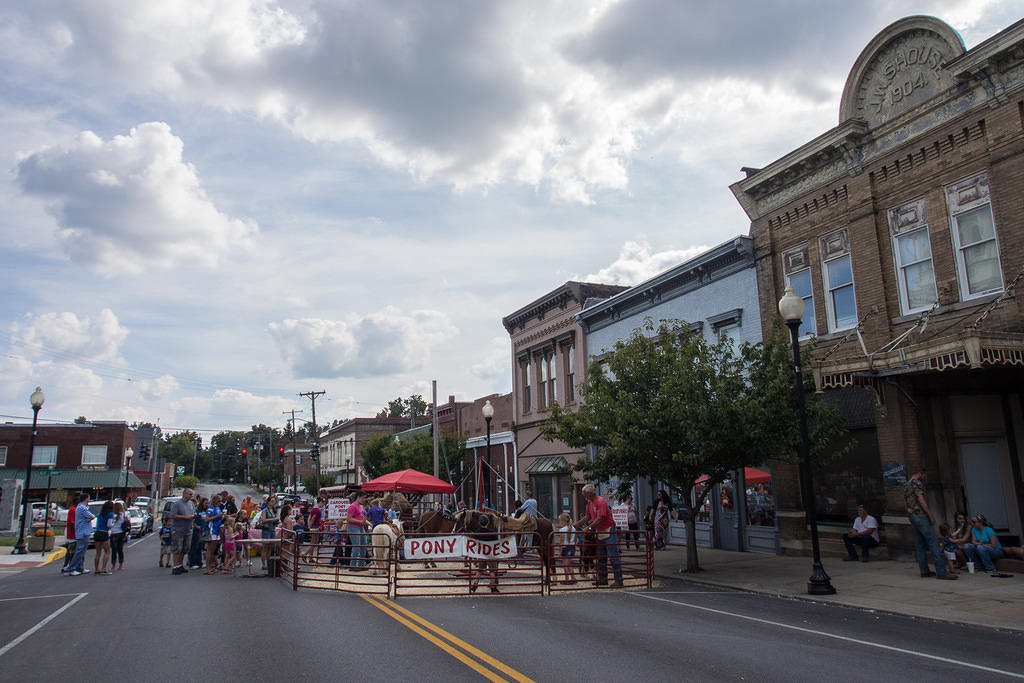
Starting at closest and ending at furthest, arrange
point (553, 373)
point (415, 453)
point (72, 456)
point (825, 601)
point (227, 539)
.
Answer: point (825, 601) → point (227, 539) → point (553, 373) → point (415, 453) → point (72, 456)

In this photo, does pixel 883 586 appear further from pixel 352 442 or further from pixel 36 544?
pixel 352 442

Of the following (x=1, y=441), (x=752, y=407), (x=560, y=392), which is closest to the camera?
(x=752, y=407)

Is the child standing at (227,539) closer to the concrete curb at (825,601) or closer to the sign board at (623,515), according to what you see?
the concrete curb at (825,601)

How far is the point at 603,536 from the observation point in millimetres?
14188

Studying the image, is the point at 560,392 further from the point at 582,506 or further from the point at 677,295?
the point at 677,295

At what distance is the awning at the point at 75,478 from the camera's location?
58.5 meters

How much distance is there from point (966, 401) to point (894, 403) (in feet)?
5.14

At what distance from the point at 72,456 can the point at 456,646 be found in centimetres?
6376

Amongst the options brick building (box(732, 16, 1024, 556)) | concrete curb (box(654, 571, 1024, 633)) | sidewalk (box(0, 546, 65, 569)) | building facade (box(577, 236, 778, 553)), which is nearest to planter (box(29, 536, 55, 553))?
sidewalk (box(0, 546, 65, 569))

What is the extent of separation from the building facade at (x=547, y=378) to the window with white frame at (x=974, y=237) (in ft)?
48.9

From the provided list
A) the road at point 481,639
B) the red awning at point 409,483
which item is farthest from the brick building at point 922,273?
Result: the red awning at point 409,483

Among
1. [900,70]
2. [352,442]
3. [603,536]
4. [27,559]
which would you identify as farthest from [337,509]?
[352,442]

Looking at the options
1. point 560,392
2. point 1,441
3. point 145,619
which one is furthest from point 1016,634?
point 1,441

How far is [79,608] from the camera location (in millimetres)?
11508
